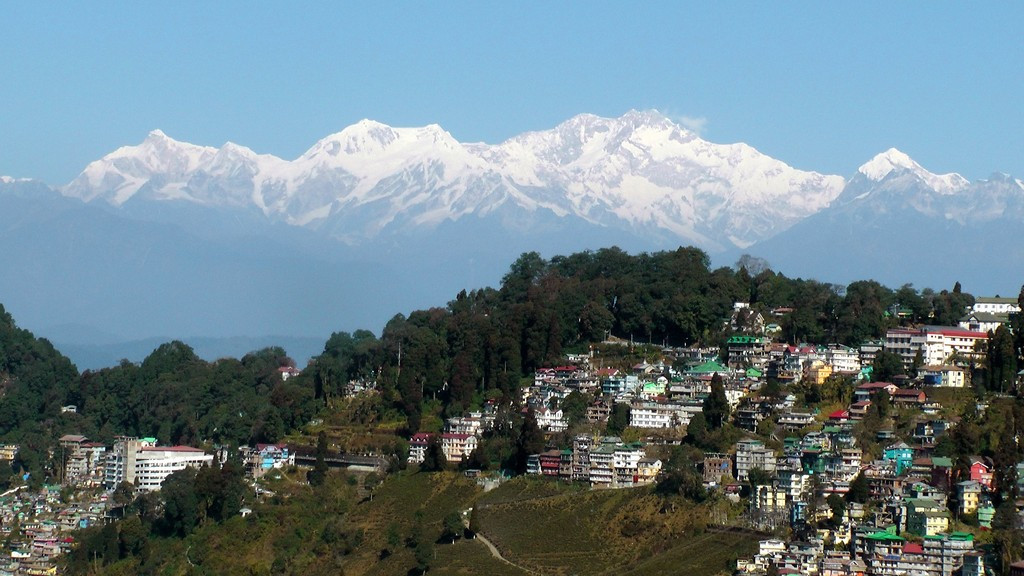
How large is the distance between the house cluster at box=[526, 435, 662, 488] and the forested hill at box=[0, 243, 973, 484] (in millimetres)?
6896

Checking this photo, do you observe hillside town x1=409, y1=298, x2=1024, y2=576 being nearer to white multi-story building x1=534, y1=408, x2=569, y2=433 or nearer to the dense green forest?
white multi-story building x1=534, y1=408, x2=569, y2=433

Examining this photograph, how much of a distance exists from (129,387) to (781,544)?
111 ft

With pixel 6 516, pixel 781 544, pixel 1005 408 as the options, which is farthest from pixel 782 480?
pixel 6 516

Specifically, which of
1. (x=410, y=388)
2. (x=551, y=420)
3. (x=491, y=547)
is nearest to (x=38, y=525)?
(x=410, y=388)

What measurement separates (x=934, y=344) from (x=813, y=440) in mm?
8818

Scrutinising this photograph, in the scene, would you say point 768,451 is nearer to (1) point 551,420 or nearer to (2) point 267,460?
(1) point 551,420

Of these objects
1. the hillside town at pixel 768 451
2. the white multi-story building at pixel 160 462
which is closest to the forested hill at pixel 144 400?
the hillside town at pixel 768 451

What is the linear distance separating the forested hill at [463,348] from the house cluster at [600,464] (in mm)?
6896

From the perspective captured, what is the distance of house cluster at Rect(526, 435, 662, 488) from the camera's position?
50031mm

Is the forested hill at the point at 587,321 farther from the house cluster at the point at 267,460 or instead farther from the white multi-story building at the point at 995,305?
the house cluster at the point at 267,460

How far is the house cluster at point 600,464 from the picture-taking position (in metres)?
50.0

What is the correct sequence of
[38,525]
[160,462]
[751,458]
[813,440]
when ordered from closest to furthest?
1. [751,458]
2. [813,440]
3. [38,525]
4. [160,462]

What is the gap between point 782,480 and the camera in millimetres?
45719

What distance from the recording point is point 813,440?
159ft
